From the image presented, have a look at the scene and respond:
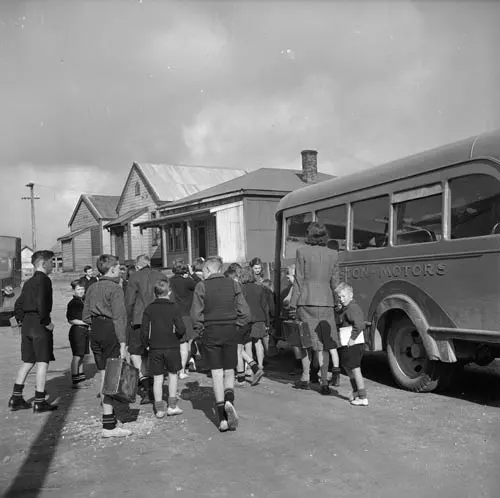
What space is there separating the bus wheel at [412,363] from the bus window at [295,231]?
2716mm

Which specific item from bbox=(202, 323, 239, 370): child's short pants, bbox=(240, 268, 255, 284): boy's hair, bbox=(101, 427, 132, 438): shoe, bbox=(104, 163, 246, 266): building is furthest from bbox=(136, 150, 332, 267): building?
bbox=(101, 427, 132, 438): shoe

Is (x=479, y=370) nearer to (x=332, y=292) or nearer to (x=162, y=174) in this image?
(x=332, y=292)

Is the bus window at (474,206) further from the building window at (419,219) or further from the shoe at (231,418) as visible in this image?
the shoe at (231,418)

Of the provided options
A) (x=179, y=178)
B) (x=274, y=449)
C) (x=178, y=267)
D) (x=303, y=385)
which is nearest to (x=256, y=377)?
(x=303, y=385)

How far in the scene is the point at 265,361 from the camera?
10281mm

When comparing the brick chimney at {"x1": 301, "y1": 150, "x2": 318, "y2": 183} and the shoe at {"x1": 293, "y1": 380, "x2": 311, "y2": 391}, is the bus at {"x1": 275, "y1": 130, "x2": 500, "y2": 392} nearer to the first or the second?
the shoe at {"x1": 293, "y1": 380, "x2": 311, "y2": 391}

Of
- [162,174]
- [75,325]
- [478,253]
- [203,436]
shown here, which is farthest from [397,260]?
[162,174]

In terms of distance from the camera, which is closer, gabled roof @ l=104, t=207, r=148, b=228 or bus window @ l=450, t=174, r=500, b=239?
bus window @ l=450, t=174, r=500, b=239

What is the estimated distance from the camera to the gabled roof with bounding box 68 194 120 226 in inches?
1932

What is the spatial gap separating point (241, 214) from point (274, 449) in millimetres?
21561

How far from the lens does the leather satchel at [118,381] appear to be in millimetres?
5574

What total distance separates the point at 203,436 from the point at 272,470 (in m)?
1.21

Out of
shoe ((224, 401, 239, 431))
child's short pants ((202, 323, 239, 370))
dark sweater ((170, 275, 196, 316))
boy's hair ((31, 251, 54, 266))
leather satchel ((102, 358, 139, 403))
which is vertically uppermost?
boy's hair ((31, 251, 54, 266))

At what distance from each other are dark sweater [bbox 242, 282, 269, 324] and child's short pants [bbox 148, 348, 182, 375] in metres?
2.41
